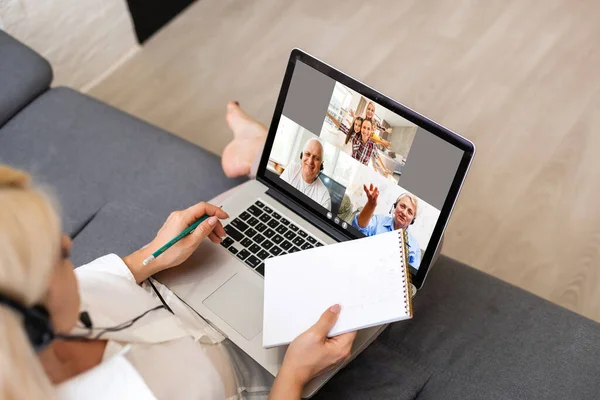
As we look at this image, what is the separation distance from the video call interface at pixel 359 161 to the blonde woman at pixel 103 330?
18 centimetres

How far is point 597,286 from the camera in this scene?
1489mm

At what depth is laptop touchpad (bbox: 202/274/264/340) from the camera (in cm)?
96

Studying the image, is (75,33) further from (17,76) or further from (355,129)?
(355,129)

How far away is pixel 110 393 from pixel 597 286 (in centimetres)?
127

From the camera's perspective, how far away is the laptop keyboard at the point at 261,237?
1.06 metres

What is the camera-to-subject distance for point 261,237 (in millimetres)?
1088

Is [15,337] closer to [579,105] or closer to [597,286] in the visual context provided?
[597,286]

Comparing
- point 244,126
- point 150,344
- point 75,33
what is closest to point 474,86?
point 244,126

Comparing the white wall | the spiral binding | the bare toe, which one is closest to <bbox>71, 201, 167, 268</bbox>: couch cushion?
the bare toe

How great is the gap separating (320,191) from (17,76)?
2.73 feet

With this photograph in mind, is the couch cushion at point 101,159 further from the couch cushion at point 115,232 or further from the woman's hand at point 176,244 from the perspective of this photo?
the woman's hand at point 176,244

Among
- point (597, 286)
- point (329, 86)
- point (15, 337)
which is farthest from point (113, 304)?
point (597, 286)

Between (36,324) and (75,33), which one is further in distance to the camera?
(75,33)

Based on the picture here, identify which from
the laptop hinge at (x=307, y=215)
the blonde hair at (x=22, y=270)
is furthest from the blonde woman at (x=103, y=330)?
the laptop hinge at (x=307, y=215)
